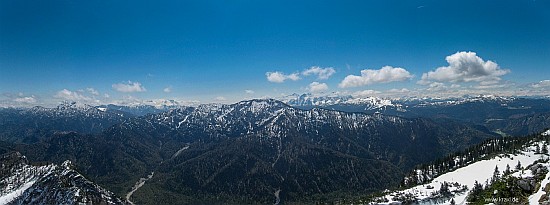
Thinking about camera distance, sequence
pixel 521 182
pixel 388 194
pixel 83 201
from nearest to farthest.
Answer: pixel 521 182 → pixel 388 194 → pixel 83 201

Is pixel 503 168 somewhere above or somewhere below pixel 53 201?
above

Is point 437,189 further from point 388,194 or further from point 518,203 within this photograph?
point 518,203

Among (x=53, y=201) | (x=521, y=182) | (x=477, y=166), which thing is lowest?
(x=53, y=201)

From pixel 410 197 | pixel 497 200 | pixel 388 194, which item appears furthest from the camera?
pixel 388 194

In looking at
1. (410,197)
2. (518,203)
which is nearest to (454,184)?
(410,197)

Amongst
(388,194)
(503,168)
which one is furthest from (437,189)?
(503,168)

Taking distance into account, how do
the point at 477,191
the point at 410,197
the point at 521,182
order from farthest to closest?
the point at 410,197, the point at 477,191, the point at 521,182

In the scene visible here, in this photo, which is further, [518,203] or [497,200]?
[497,200]

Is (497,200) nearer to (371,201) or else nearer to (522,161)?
(371,201)

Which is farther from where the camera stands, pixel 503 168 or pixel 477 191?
pixel 503 168

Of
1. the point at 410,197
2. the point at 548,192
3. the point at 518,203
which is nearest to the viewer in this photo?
the point at 548,192
